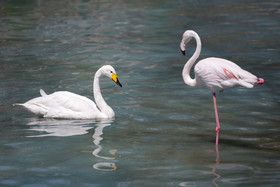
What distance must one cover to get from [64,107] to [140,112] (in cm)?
137

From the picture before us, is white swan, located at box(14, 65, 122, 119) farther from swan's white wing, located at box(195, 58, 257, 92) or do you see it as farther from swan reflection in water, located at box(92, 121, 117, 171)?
swan's white wing, located at box(195, 58, 257, 92)

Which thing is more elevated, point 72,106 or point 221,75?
point 221,75

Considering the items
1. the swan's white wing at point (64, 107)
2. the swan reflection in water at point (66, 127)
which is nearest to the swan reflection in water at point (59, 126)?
the swan reflection in water at point (66, 127)

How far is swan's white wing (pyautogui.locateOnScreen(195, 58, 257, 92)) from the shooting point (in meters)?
9.15

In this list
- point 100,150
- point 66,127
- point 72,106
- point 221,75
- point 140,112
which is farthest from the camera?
point 140,112

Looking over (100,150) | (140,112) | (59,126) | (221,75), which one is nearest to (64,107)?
(59,126)

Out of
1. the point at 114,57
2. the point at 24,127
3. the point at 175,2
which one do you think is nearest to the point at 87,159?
the point at 24,127

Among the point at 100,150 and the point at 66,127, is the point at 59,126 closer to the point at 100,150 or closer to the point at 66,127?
the point at 66,127

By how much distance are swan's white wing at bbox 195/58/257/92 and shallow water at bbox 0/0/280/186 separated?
0.84 meters

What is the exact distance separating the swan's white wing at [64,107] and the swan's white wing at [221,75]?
214cm

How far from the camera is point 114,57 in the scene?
17.0m

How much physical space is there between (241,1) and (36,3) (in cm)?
1117

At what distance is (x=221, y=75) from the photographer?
9.38m

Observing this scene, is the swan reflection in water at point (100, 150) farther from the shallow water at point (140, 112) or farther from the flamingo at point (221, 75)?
the flamingo at point (221, 75)
